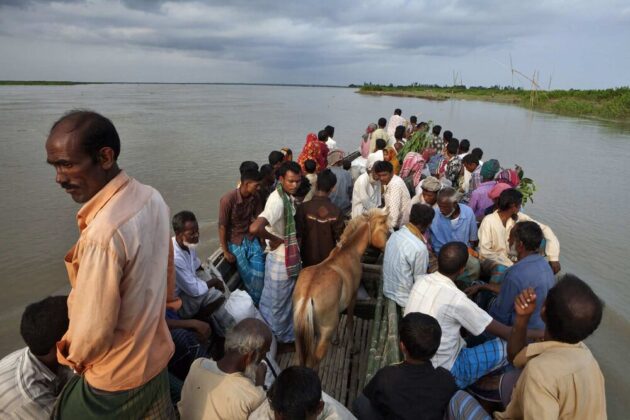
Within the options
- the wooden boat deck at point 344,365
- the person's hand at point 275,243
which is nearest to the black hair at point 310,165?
the person's hand at point 275,243

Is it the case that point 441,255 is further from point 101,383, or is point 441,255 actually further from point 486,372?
point 101,383

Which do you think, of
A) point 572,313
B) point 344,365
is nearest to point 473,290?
point 344,365

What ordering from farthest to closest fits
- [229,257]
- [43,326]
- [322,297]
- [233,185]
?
1. [233,185]
2. [229,257]
3. [322,297]
4. [43,326]

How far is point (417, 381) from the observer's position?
2160 mm

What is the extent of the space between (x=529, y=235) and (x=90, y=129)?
10.4 feet

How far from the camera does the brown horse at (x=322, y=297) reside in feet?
10.8

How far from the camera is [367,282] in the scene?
4.69 metres

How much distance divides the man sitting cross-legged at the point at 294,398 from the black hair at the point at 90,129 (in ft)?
4.12

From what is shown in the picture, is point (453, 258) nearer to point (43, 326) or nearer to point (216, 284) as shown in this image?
point (216, 284)

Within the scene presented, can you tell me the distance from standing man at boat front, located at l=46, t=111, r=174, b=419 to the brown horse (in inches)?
70.7

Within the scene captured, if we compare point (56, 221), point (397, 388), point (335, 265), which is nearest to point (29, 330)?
point (397, 388)

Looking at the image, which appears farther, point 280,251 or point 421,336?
point 280,251

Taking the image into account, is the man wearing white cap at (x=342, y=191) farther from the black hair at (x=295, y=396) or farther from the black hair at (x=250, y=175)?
the black hair at (x=295, y=396)

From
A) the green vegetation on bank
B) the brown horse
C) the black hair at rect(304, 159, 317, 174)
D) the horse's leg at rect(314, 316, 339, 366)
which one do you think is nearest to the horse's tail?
the brown horse
